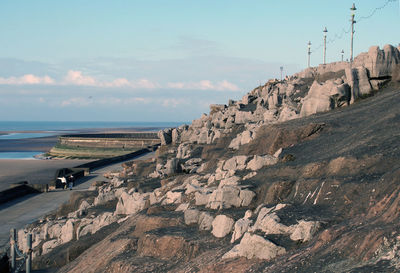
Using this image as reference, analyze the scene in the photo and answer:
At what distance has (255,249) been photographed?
27.3 ft

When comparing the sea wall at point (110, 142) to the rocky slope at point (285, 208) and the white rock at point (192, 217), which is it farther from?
the white rock at point (192, 217)

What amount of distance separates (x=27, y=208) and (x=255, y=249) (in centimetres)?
2157

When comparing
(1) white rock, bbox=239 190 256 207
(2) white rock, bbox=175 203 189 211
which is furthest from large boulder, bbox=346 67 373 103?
(2) white rock, bbox=175 203 189 211

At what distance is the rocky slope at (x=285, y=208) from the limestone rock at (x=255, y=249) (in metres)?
0.02

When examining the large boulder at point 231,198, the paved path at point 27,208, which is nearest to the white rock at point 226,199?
the large boulder at point 231,198

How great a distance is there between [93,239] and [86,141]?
179ft

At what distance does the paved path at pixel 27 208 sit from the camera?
22.6 m

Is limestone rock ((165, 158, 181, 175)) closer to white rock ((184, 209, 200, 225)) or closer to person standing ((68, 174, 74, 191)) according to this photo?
white rock ((184, 209, 200, 225))

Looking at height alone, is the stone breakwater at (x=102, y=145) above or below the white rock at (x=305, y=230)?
below

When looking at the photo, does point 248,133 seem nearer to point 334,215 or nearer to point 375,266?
point 334,215

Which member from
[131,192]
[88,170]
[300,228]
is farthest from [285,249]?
[88,170]

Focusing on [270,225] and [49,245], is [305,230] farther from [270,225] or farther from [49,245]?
[49,245]

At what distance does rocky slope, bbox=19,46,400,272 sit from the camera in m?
7.73

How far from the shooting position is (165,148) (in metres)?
35.8
